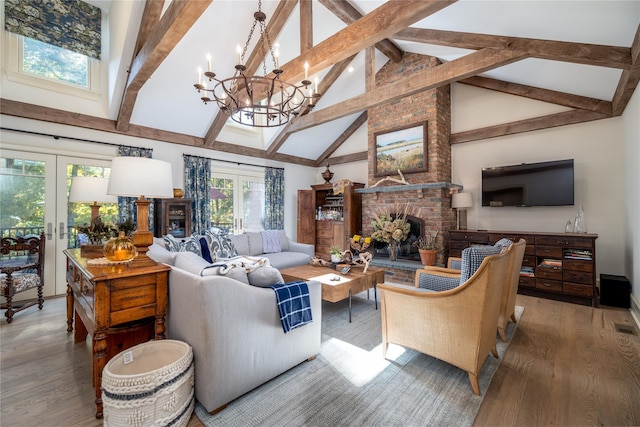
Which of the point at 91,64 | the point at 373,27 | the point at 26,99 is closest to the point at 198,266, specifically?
the point at 373,27

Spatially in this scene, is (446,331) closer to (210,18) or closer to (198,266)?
(198,266)

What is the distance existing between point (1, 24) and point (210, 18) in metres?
2.67

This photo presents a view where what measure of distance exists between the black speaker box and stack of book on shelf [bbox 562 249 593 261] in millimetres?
340

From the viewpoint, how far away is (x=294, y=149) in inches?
283

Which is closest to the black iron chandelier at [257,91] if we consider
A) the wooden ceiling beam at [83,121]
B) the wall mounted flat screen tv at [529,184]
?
the wooden ceiling beam at [83,121]

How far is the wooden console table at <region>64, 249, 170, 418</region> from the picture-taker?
65.5 inches

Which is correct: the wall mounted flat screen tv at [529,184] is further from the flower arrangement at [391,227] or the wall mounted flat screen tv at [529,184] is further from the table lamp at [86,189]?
the table lamp at [86,189]

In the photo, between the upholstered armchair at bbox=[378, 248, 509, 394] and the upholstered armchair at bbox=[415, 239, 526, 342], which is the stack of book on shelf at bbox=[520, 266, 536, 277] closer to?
the upholstered armchair at bbox=[415, 239, 526, 342]

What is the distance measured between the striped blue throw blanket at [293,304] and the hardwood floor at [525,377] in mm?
794

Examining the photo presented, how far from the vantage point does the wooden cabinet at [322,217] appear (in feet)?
22.3

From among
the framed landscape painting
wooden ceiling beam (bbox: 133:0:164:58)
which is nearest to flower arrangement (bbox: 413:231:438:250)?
the framed landscape painting

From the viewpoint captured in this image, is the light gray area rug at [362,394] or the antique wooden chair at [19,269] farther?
the antique wooden chair at [19,269]

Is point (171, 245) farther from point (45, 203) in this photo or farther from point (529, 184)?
point (529, 184)

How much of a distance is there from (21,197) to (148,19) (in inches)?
119
